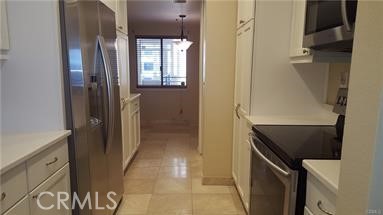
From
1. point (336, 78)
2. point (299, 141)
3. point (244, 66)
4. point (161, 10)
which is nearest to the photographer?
point (299, 141)

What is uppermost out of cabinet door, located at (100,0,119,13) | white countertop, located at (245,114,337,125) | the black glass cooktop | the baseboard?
cabinet door, located at (100,0,119,13)

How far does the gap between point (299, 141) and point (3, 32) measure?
1803 millimetres

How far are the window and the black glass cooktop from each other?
4725 millimetres

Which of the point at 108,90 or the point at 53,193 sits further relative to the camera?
the point at 108,90

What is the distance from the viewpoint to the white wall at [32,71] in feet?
4.96

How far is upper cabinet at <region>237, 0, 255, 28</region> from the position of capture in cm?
203

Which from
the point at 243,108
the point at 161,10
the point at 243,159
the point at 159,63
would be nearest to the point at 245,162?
the point at 243,159

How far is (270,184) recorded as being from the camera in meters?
1.47

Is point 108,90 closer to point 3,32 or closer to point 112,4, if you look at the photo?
point 3,32

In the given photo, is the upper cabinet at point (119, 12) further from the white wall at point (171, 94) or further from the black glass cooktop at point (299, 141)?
the white wall at point (171, 94)

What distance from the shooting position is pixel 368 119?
0.65 m

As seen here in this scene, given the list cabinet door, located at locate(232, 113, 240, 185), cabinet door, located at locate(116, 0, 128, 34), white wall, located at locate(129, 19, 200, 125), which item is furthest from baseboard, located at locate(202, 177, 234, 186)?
white wall, located at locate(129, 19, 200, 125)

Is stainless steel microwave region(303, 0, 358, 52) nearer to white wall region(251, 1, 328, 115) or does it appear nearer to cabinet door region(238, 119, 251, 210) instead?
white wall region(251, 1, 328, 115)

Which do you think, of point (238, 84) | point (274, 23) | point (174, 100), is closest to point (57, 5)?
point (274, 23)
